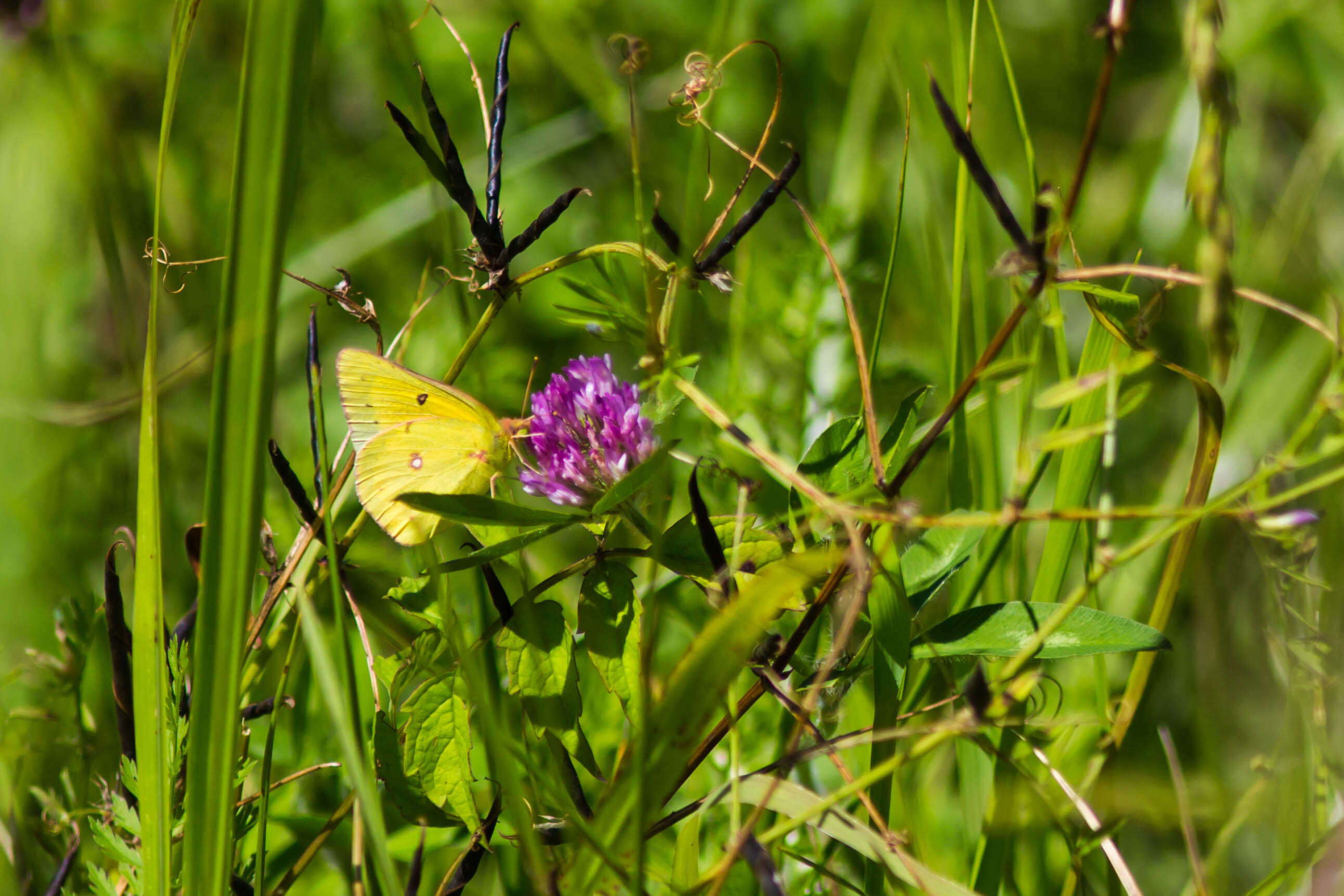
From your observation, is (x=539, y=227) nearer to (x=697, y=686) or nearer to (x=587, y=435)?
(x=587, y=435)

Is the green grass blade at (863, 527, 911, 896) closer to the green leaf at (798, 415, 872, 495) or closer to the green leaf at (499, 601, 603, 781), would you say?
the green leaf at (798, 415, 872, 495)

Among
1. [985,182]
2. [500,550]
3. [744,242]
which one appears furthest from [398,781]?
[744,242]

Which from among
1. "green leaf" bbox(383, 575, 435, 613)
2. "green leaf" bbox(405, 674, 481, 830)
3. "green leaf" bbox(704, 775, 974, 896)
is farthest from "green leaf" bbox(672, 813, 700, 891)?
"green leaf" bbox(383, 575, 435, 613)

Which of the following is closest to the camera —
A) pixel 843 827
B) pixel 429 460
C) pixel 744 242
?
pixel 843 827

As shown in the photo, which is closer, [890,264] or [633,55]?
[633,55]

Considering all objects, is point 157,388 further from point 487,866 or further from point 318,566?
point 487,866

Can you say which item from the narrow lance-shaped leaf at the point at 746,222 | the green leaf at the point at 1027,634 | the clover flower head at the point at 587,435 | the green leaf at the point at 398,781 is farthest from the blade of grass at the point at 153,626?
the green leaf at the point at 1027,634

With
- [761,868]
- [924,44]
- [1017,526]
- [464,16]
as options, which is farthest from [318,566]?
[464,16]

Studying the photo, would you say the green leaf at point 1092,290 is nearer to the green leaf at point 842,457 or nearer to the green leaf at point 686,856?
the green leaf at point 842,457
